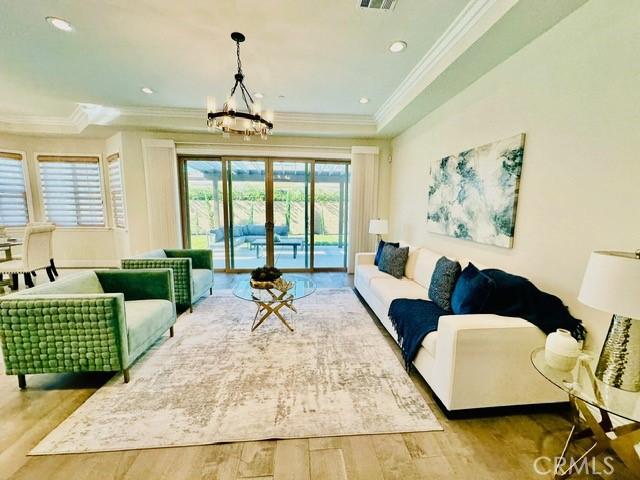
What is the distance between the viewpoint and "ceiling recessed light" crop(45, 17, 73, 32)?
221cm

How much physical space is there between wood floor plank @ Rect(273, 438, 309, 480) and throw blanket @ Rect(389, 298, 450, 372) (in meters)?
1.04

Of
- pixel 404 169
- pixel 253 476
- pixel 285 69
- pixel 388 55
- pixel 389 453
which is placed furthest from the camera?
pixel 404 169

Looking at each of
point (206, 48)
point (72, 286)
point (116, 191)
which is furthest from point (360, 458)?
point (116, 191)

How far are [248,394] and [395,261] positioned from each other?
2385 mm

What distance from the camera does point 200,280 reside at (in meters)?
3.58

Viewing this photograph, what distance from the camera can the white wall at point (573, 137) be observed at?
5.06 feet

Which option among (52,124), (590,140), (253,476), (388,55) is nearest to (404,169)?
(388,55)

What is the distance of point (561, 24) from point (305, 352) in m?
3.22

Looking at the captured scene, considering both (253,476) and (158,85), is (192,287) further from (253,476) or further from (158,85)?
(158,85)

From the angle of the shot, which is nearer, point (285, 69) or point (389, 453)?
point (389, 453)

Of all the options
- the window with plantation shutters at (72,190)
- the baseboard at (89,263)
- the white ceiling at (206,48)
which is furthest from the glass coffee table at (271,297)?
the window with plantation shutters at (72,190)

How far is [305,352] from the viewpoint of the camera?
8.23 ft

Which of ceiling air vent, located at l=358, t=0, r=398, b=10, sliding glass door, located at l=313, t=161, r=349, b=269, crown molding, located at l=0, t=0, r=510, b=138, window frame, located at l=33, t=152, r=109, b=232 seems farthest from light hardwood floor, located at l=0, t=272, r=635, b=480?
window frame, located at l=33, t=152, r=109, b=232

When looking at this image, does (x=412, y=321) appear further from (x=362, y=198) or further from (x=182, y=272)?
(x=362, y=198)
